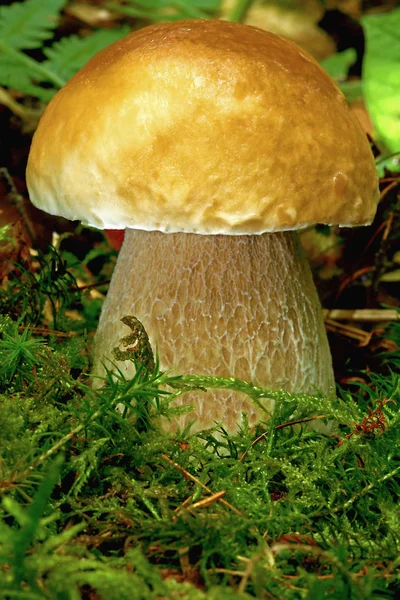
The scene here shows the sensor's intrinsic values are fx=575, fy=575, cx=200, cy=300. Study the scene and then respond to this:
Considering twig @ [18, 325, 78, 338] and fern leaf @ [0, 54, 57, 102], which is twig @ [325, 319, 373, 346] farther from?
fern leaf @ [0, 54, 57, 102]

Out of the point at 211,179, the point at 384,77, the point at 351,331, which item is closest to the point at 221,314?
the point at 211,179

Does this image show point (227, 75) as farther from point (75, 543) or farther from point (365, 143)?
point (75, 543)

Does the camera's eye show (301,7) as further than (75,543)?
Yes

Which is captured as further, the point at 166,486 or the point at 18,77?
the point at 18,77

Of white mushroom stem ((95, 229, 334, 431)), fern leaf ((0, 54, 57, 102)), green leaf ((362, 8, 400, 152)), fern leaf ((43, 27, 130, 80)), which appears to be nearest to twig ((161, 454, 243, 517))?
white mushroom stem ((95, 229, 334, 431))

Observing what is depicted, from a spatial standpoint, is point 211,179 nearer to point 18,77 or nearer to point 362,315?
point 362,315

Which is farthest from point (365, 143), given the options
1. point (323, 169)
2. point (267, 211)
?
point (267, 211)
